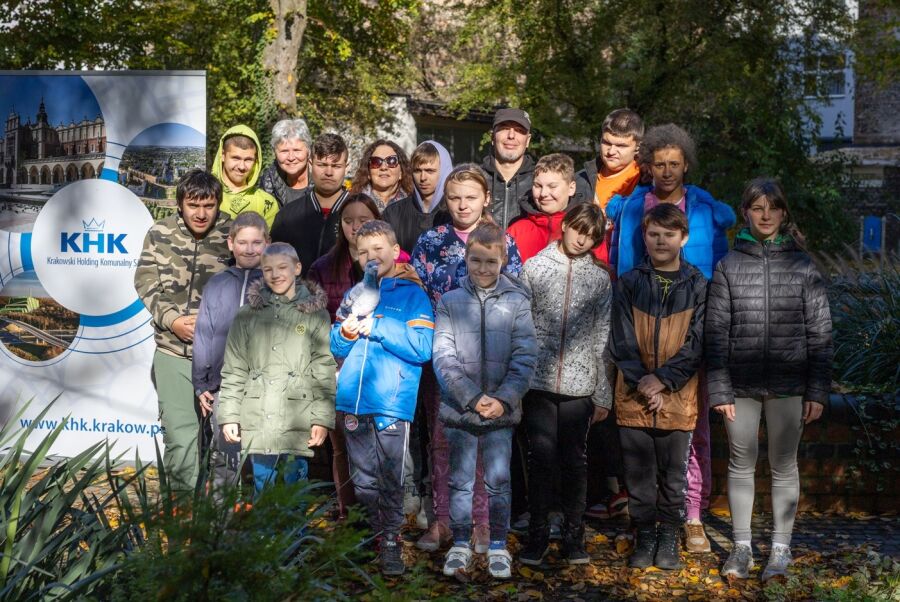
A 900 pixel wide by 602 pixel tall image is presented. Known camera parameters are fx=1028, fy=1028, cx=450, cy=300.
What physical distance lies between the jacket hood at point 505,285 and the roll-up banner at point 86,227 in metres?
2.50

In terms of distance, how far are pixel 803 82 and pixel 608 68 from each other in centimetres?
382

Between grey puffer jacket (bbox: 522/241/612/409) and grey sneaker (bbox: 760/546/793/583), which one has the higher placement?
grey puffer jacket (bbox: 522/241/612/409)

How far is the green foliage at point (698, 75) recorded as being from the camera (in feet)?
57.0

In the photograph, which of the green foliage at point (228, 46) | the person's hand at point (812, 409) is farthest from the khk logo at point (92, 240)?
the green foliage at point (228, 46)

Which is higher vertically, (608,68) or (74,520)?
(608,68)

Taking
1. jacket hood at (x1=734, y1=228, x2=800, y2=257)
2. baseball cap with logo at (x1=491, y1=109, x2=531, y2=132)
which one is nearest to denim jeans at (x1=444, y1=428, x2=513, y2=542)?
jacket hood at (x1=734, y1=228, x2=800, y2=257)

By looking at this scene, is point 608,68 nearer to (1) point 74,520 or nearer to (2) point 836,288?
(2) point 836,288

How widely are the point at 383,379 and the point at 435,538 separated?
102cm

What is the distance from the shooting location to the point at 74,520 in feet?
13.0

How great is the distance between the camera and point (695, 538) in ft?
18.3

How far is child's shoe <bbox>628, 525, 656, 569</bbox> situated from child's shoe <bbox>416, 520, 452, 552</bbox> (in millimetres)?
988

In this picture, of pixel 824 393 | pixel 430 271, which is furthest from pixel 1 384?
pixel 824 393

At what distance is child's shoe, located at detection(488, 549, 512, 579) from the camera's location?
5.05 meters

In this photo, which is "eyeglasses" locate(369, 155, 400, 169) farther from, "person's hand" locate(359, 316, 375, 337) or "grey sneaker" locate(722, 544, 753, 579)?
"grey sneaker" locate(722, 544, 753, 579)
